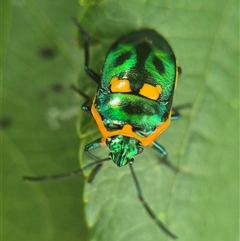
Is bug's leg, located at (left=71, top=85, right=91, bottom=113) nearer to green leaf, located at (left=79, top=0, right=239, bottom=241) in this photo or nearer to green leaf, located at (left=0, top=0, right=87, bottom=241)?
green leaf, located at (left=79, top=0, right=239, bottom=241)

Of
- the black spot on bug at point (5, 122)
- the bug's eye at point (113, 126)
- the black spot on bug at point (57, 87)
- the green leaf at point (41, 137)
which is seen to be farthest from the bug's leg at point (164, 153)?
the black spot on bug at point (5, 122)

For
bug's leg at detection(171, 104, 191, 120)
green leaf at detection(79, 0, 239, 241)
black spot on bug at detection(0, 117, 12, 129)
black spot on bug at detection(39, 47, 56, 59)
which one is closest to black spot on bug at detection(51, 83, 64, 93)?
black spot on bug at detection(39, 47, 56, 59)

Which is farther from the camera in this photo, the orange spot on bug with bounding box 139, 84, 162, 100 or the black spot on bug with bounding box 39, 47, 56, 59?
the black spot on bug with bounding box 39, 47, 56, 59

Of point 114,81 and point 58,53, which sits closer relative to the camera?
point 114,81

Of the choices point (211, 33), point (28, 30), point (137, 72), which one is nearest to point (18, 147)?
point (28, 30)

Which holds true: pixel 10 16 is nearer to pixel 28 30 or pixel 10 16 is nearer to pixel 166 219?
pixel 28 30

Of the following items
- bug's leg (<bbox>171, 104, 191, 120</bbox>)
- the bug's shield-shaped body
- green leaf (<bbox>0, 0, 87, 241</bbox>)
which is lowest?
green leaf (<bbox>0, 0, 87, 241</bbox>)

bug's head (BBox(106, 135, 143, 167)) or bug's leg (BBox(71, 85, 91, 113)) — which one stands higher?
bug's leg (BBox(71, 85, 91, 113))
